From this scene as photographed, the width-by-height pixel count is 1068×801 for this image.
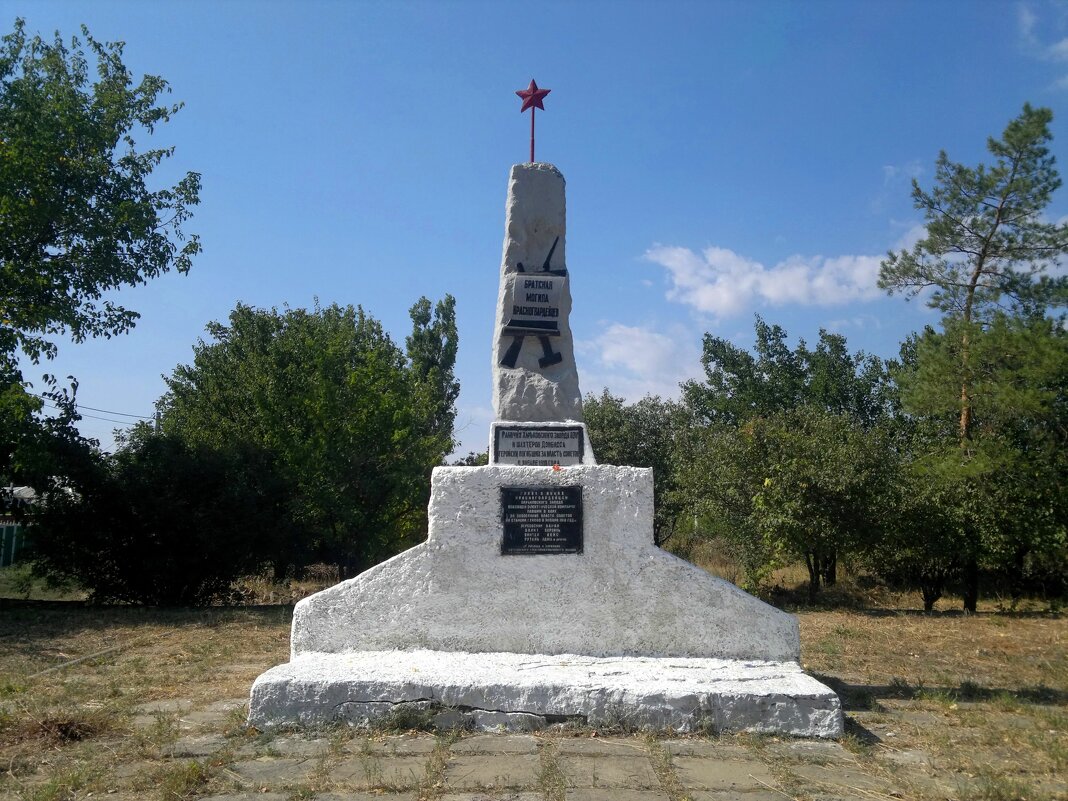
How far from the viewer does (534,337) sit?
7.22 metres

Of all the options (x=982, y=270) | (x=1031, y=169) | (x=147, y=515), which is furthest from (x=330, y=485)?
(x=1031, y=169)

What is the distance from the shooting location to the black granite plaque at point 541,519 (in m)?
5.98

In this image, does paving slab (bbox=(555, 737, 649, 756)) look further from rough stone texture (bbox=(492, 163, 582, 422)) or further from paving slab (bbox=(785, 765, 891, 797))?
rough stone texture (bbox=(492, 163, 582, 422))

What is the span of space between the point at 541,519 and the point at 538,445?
800 mm

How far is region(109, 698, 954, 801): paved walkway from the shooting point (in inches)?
156

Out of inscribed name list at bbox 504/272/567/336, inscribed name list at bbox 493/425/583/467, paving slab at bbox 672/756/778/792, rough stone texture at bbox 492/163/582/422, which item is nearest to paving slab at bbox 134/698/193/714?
inscribed name list at bbox 493/425/583/467

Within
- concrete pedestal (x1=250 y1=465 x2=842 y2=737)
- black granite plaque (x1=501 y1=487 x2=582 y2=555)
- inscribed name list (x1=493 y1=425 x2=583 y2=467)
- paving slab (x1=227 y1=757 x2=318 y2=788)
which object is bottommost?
paving slab (x1=227 y1=757 x2=318 y2=788)

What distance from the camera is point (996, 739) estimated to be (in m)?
4.98

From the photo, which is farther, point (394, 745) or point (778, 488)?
point (778, 488)

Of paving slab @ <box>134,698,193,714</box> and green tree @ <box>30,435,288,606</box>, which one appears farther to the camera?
green tree @ <box>30,435,288,606</box>

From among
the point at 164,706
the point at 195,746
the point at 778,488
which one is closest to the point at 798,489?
the point at 778,488

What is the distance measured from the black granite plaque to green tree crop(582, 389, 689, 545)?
55.6 feet

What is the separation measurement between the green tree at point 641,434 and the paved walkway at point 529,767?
716 inches

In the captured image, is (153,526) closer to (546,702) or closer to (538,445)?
(538,445)
